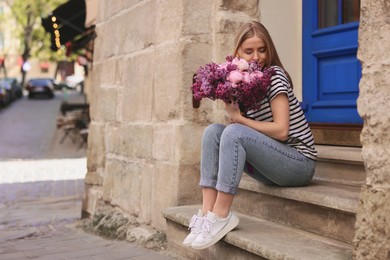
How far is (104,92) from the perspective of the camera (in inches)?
203

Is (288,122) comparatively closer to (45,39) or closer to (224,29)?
(224,29)

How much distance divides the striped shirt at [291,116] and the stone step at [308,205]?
0.24m

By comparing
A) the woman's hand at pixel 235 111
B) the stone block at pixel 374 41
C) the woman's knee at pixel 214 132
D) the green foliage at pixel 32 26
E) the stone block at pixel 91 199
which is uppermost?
the green foliage at pixel 32 26

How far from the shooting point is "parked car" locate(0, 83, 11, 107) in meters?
27.3

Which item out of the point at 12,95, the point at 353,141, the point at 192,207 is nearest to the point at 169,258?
the point at 192,207

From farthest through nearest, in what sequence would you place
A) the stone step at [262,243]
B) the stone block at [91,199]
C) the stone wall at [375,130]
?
the stone block at [91,199] < the stone step at [262,243] < the stone wall at [375,130]

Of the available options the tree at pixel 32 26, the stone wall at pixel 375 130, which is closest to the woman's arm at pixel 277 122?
the stone wall at pixel 375 130

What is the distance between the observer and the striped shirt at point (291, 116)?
9.98ft

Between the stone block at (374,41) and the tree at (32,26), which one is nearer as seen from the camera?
the stone block at (374,41)

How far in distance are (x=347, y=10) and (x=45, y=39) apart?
132ft

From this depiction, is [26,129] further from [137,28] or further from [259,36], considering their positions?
[259,36]

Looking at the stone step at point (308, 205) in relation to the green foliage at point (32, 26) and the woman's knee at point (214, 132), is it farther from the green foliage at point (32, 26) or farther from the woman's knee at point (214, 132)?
the green foliage at point (32, 26)

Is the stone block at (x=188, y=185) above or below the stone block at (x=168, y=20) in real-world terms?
below

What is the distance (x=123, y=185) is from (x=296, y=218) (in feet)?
6.55
